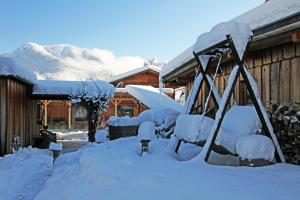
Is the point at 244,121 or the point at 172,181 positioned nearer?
the point at 172,181

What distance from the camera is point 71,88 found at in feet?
52.7

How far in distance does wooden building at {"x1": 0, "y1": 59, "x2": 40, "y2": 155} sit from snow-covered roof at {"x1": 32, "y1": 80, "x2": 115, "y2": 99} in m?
0.53

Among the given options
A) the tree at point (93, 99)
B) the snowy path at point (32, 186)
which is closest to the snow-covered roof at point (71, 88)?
the tree at point (93, 99)

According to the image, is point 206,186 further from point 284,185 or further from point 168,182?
point 284,185

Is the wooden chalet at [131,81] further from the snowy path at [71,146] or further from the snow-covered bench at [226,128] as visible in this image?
the snow-covered bench at [226,128]

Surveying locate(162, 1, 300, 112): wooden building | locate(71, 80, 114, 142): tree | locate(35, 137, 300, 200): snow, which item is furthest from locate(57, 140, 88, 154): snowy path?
locate(35, 137, 300, 200): snow

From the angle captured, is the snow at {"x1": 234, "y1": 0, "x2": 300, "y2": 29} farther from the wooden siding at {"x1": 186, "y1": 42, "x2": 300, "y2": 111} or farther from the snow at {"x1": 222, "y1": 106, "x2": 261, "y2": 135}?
the snow at {"x1": 222, "y1": 106, "x2": 261, "y2": 135}

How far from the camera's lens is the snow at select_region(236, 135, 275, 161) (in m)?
5.06

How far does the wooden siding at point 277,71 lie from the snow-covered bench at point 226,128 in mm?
1033

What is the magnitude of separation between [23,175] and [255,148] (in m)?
5.21

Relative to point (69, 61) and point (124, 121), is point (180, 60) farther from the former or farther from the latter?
point (69, 61)

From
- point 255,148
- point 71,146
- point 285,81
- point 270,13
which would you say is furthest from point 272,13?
point 71,146

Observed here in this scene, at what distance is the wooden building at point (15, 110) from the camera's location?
11453 mm

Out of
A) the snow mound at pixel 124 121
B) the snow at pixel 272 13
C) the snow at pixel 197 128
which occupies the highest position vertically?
the snow at pixel 272 13
